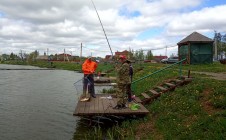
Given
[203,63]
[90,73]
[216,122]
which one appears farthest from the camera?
[203,63]

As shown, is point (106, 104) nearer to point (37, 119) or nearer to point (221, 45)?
point (37, 119)

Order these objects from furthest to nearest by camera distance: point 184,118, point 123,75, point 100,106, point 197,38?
point 197,38
point 100,106
point 123,75
point 184,118

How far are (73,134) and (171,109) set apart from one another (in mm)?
3914

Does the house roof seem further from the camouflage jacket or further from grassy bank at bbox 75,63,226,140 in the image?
the camouflage jacket

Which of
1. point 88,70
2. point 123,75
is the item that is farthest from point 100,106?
point 88,70

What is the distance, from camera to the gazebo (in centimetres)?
2862

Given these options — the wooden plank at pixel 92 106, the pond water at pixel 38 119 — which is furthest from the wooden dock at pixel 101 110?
the pond water at pixel 38 119

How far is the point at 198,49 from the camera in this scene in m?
28.8

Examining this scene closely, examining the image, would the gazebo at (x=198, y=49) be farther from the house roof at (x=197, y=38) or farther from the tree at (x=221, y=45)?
the tree at (x=221, y=45)

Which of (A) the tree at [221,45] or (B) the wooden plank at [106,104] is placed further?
(A) the tree at [221,45]

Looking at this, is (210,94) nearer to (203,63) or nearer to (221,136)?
(221,136)

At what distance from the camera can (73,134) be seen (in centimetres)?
1126

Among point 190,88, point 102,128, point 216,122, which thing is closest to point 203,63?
point 190,88

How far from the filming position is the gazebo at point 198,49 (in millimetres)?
28625
